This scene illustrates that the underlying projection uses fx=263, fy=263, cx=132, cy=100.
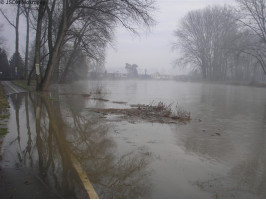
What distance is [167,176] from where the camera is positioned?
470 centimetres

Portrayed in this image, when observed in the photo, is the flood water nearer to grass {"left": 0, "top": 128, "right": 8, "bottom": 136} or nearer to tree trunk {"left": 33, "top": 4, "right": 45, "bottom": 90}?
grass {"left": 0, "top": 128, "right": 8, "bottom": 136}

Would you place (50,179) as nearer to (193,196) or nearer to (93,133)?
(193,196)

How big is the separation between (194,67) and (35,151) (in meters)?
67.6

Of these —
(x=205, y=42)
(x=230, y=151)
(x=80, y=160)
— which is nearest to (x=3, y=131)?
(x=80, y=160)

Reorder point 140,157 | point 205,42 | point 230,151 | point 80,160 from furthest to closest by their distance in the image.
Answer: point 205,42 < point 230,151 < point 140,157 < point 80,160

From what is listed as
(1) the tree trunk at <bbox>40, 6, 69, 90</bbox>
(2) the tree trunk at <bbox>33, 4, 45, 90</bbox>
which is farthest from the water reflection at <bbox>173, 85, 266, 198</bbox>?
(2) the tree trunk at <bbox>33, 4, 45, 90</bbox>

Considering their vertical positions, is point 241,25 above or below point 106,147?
above

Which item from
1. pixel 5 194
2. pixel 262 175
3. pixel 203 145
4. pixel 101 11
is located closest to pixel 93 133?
pixel 203 145

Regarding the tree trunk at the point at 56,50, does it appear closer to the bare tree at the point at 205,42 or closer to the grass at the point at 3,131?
the grass at the point at 3,131

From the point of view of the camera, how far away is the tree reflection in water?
4070 millimetres

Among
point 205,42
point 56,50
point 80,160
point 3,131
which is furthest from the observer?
point 205,42

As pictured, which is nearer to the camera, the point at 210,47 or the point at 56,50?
the point at 56,50

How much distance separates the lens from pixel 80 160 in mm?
5238

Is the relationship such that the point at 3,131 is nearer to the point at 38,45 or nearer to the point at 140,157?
the point at 140,157
